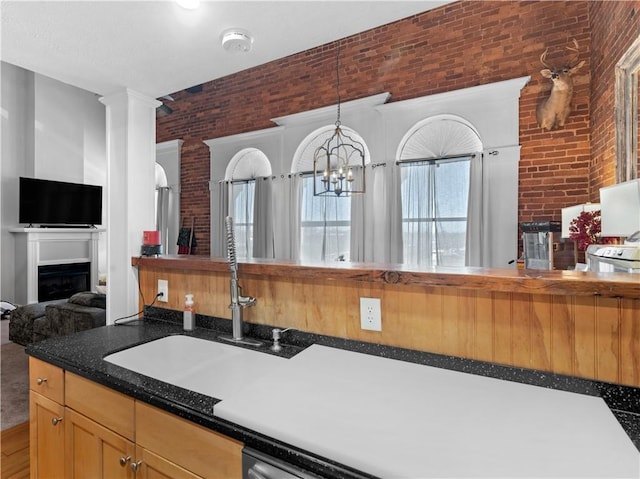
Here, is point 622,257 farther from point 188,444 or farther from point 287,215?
point 287,215

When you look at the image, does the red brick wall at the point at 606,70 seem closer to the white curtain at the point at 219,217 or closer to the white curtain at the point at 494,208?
the white curtain at the point at 494,208

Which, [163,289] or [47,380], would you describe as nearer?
[47,380]

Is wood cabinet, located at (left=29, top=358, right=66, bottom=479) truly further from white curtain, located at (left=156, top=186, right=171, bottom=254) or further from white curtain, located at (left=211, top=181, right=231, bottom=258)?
white curtain, located at (left=156, top=186, right=171, bottom=254)

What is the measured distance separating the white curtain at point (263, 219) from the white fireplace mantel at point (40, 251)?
284 cm

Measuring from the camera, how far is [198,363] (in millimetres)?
1347

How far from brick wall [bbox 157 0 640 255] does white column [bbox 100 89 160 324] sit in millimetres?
3194

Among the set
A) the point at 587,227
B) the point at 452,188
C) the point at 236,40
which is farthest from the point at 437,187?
the point at 236,40

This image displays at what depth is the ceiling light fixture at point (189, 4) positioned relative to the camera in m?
1.25

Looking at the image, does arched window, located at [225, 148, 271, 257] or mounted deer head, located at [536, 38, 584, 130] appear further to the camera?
arched window, located at [225, 148, 271, 257]

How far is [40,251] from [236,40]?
6.40m

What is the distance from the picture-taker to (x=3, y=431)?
226 cm

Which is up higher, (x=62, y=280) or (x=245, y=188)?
(x=245, y=188)

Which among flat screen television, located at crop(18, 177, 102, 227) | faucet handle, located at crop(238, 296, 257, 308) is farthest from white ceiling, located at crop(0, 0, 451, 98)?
flat screen television, located at crop(18, 177, 102, 227)

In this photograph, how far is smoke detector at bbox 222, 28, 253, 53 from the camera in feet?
4.78
